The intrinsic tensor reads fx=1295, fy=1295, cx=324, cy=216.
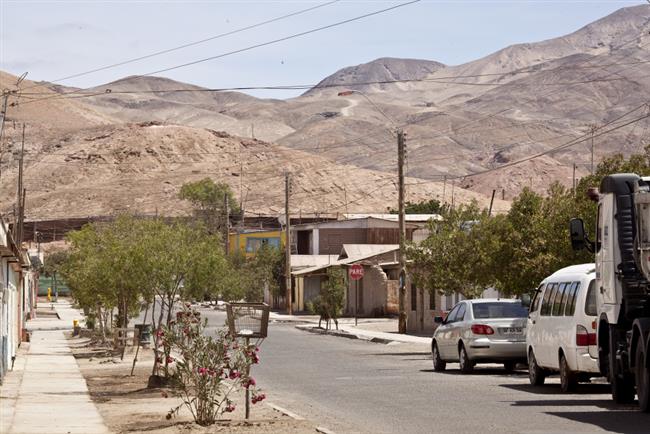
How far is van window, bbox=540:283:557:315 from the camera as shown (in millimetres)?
21688

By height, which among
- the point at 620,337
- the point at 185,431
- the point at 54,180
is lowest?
the point at 185,431

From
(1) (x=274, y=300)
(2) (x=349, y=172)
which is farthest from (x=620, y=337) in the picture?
(2) (x=349, y=172)

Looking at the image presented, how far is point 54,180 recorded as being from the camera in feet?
578

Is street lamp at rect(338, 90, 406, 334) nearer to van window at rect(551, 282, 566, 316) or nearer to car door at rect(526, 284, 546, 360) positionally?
car door at rect(526, 284, 546, 360)

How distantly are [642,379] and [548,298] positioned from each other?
5.40 m

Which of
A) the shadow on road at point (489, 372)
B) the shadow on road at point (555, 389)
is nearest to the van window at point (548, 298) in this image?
the shadow on road at point (555, 389)

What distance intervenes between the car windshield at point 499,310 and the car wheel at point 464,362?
77 centimetres

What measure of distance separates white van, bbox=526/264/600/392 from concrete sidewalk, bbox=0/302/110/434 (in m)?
7.27

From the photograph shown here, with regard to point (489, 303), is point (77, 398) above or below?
below

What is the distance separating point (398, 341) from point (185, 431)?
2666 cm

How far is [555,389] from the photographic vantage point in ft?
71.9

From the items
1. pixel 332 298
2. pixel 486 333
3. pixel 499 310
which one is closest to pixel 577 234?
pixel 486 333

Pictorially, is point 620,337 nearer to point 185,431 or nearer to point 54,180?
point 185,431

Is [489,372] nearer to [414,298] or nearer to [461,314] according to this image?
[461,314]
